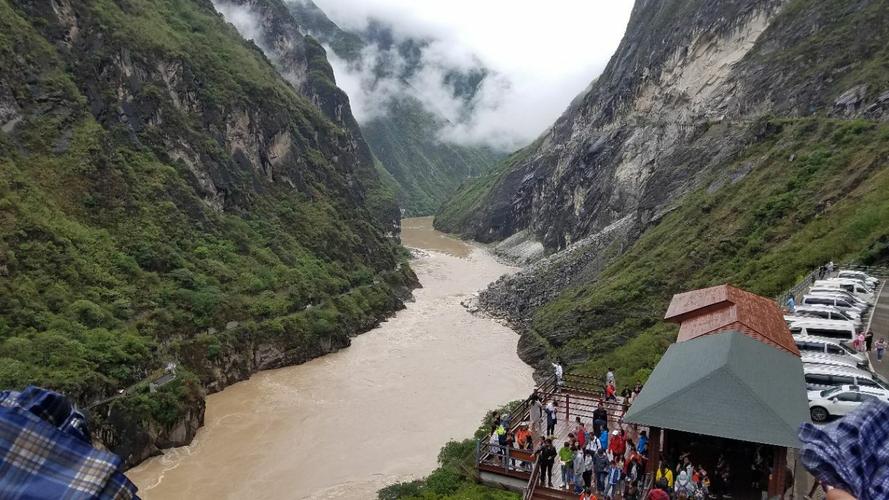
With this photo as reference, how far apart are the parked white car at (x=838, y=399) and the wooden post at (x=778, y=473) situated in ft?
16.0

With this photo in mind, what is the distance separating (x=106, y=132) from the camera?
6159cm

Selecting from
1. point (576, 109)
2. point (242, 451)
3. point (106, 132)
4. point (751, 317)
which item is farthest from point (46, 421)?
point (576, 109)

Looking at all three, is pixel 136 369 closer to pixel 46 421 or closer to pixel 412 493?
pixel 412 493

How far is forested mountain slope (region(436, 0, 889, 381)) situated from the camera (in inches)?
1821

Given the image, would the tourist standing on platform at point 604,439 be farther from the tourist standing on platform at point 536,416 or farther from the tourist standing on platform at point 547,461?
the tourist standing on platform at point 536,416

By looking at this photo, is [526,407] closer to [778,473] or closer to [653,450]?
[653,450]

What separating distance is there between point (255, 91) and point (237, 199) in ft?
71.9

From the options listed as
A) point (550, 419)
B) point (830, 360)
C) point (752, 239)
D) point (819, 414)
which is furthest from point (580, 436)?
point (752, 239)

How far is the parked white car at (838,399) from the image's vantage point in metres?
18.8

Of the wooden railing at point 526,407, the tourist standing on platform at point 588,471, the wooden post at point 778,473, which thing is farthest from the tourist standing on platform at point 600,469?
the wooden railing at point 526,407

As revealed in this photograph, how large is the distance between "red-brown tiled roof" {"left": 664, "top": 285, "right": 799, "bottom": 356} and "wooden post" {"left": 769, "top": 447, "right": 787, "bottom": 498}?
5.00m

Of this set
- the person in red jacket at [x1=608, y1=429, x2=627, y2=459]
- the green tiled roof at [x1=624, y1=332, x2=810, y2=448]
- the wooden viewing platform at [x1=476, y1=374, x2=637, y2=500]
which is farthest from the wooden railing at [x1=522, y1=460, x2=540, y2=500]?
the green tiled roof at [x1=624, y1=332, x2=810, y2=448]

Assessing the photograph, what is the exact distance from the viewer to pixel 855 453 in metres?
3.06

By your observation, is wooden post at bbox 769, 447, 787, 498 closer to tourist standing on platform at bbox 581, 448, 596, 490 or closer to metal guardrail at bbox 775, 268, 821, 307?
tourist standing on platform at bbox 581, 448, 596, 490
